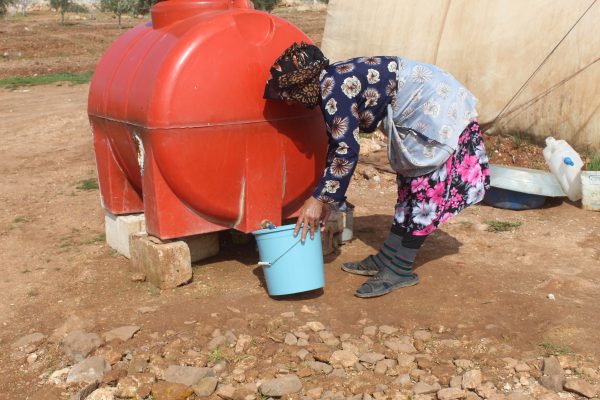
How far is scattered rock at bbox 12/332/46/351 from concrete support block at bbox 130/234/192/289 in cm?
70

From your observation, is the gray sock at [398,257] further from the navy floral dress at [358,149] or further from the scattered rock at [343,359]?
the scattered rock at [343,359]

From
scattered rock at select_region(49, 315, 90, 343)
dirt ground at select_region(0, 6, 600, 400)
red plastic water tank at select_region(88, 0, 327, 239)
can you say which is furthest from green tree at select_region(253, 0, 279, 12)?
scattered rock at select_region(49, 315, 90, 343)

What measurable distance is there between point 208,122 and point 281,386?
4.86 feet

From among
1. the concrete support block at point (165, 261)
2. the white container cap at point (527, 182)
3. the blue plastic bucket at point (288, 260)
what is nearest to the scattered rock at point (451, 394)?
the blue plastic bucket at point (288, 260)

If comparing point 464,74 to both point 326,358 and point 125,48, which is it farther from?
point 326,358

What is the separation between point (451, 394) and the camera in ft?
8.82

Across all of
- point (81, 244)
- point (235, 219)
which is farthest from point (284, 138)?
point (81, 244)

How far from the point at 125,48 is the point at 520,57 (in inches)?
152

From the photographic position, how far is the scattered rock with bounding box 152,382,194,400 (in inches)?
108

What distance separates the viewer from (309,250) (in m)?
3.48

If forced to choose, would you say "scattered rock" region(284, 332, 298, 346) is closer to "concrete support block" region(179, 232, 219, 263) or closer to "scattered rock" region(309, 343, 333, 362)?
"scattered rock" region(309, 343, 333, 362)

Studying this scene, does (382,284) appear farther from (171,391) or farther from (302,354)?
(171,391)

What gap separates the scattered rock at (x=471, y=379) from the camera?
2.74 meters

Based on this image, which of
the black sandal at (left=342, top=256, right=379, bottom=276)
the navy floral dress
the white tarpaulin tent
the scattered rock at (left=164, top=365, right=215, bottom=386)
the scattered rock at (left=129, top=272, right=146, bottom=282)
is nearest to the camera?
the scattered rock at (left=164, top=365, right=215, bottom=386)
